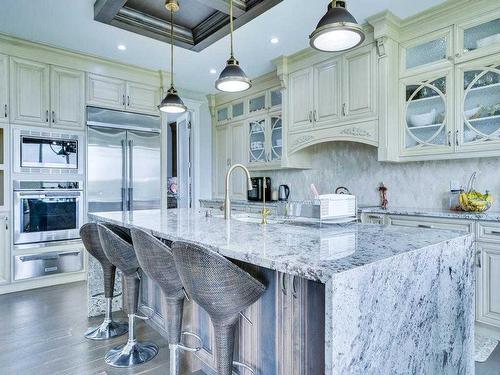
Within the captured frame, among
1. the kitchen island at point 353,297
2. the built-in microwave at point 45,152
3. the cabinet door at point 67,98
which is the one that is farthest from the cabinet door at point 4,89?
the kitchen island at point 353,297

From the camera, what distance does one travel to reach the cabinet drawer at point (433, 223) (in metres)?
2.47

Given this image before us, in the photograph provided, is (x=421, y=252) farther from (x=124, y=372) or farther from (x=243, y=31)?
(x=243, y=31)

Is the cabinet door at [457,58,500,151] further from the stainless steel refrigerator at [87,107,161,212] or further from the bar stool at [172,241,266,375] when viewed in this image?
the stainless steel refrigerator at [87,107,161,212]

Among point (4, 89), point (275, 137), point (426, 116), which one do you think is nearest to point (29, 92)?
point (4, 89)

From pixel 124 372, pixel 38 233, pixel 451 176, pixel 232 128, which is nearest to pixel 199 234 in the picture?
pixel 124 372

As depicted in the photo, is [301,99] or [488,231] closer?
[488,231]

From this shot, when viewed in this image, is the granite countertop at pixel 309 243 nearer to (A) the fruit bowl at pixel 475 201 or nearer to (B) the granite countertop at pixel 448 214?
(B) the granite countertop at pixel 448 214

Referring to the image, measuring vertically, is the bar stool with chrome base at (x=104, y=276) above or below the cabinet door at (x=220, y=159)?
below

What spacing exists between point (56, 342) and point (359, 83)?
3.43 meters

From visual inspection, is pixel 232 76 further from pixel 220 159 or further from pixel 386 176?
pixel 220 159

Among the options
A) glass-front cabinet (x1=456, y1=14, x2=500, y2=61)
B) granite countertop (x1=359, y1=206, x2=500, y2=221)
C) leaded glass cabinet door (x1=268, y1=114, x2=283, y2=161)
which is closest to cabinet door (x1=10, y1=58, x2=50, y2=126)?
leaded glass cabinet door (x1=268, y1=114, x2=283, y2=161)

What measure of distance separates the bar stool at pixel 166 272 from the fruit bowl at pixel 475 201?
2.41 meters

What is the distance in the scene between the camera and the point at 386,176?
11.4 ft

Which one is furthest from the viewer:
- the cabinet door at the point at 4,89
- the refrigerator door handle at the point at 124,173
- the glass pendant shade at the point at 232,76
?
the refrigerator door handle at the point at 124,173
